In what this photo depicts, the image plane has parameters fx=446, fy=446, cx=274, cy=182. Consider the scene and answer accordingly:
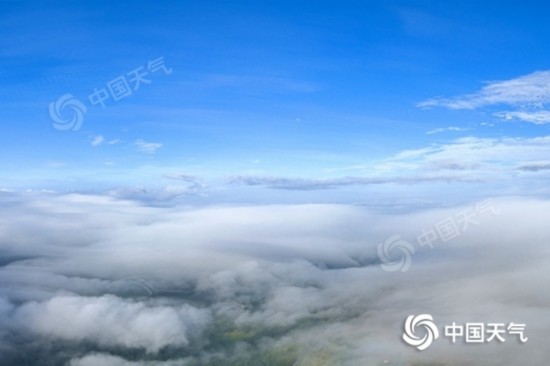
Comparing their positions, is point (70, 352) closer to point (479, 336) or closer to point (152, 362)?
point (152, 362)

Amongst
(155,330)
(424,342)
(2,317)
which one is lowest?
(155,330)

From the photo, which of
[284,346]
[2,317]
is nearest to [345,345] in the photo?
[284,346]

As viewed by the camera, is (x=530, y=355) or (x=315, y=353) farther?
(x=315, y=353)

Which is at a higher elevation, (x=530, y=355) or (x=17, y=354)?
(x=17, y=354)

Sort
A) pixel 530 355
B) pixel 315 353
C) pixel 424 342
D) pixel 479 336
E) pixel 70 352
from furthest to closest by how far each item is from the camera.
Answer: pixel 70 352
pixel 315 353
pixel 530 355
pixel 424 342
pixel 479 336

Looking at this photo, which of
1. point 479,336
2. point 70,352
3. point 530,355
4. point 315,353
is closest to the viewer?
point 479,336

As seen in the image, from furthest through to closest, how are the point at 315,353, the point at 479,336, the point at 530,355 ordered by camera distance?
the point at 315,353 → the point at 530,355 → the point at 479,336

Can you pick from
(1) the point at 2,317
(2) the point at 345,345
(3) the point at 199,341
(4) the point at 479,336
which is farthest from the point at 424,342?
(1) the point at 2,317

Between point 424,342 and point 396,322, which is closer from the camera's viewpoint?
point 424,342

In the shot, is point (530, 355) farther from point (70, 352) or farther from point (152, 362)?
point (70, 352)

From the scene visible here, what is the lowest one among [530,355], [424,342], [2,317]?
[530,355]
